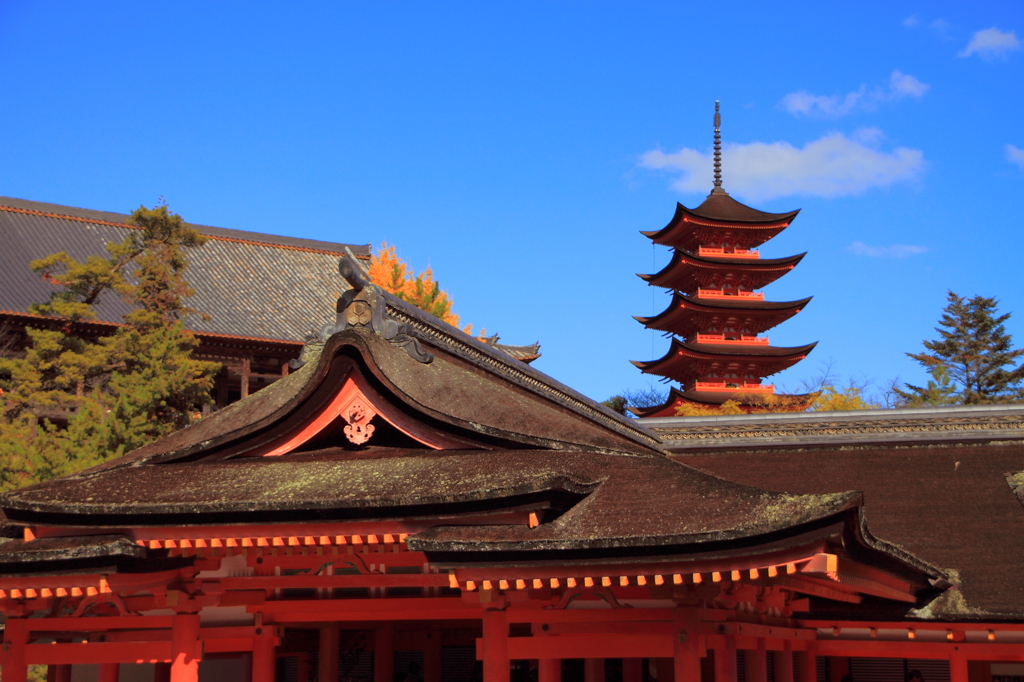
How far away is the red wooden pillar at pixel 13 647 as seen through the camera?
398 inches

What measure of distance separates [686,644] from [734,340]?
34777 millimetres

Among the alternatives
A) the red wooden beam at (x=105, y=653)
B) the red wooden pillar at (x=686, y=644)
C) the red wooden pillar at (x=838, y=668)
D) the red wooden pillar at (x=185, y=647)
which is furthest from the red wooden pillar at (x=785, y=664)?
the red wooden beam at (x=105, y=653)

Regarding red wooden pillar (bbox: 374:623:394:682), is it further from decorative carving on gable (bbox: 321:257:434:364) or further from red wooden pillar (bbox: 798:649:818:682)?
red wooden pillar (bbox: 798:649:818:682)

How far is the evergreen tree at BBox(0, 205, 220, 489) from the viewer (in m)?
20.4

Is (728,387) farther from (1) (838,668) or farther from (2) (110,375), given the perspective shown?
(1) (838,668)

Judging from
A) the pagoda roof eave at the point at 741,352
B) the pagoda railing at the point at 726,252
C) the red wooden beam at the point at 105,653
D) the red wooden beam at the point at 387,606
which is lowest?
the red wooden beam at the point at 105,653

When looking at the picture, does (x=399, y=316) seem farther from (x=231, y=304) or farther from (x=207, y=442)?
(x=231, y=304)

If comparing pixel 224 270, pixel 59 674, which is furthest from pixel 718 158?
pixel 59 674

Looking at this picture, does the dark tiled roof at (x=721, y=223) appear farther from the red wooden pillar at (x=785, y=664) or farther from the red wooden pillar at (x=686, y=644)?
the red wooden pillar at (x=686, y=644)

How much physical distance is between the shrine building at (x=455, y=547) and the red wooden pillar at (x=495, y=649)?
0.02 m

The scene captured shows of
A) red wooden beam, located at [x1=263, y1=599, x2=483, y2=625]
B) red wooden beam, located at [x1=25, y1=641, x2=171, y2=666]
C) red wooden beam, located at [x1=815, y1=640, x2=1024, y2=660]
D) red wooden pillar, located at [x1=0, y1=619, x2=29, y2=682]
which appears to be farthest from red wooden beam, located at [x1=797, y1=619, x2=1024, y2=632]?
red wooden pillar, located at [x1=0, y1=619, x2=29, y2=682]

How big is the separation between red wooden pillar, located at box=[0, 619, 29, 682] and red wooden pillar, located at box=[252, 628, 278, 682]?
227cm

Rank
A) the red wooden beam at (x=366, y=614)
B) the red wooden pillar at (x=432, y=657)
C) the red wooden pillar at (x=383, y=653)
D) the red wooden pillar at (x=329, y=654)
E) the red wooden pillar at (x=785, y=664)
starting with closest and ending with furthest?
the red wooden beam at (x=366, y=614)
the red wooden pillar at (x=785, y=664)
the red wooden pillar at (x=329, y=654)
the red wooden pillar at (x=383, y=653)
the red wooden pillar at (x=432, y=657)

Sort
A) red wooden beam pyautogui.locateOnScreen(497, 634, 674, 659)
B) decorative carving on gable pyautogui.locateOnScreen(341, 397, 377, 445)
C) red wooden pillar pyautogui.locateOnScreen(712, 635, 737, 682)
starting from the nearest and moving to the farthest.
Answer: red wooden beam pyautogui.locateOnScreen(497, 634, 674, 659), red wooden pillar pyautogui.locateOnScreen(712, 635, 737, 682), decorative carving on gable pyautogui.locateOnScreen(341, 397, 377, 445)
